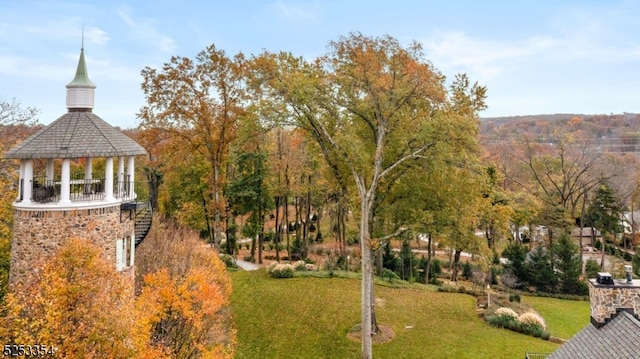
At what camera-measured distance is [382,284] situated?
25188 millimetres

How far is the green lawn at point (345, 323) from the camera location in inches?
609

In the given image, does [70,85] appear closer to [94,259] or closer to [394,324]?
[94,259]

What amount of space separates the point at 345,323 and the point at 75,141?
1293cm

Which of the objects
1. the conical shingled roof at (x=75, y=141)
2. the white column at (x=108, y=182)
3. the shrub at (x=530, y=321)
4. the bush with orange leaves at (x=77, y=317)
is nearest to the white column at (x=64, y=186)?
the conical shingled roof at (x=75, y=141)

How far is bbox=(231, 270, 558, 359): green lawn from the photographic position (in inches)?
609

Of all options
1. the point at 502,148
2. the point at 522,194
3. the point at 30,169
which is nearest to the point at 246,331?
the point at 30,169

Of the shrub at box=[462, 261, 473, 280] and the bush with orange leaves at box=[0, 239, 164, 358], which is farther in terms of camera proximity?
the shrub at box=[462, 261, 473, 280]

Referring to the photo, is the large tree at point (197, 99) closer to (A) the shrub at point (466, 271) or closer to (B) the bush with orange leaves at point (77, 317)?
(B) the bush with orange leaves at point (77, 317)

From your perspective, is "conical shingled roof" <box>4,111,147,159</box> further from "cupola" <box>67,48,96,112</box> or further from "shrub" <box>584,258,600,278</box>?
"shrub" <box>584,258,600,278</box>

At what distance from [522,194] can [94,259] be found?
28.9 meters

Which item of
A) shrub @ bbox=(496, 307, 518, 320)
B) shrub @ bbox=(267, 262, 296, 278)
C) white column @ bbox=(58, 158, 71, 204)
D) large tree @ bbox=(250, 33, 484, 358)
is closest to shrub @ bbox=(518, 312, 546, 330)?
shrub @ bbox=(496, 307, 518, 320)

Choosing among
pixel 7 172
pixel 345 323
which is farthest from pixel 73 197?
pixel 345 323

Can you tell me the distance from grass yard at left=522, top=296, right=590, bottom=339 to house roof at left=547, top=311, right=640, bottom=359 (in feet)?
35.3

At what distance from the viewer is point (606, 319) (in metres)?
9.47
